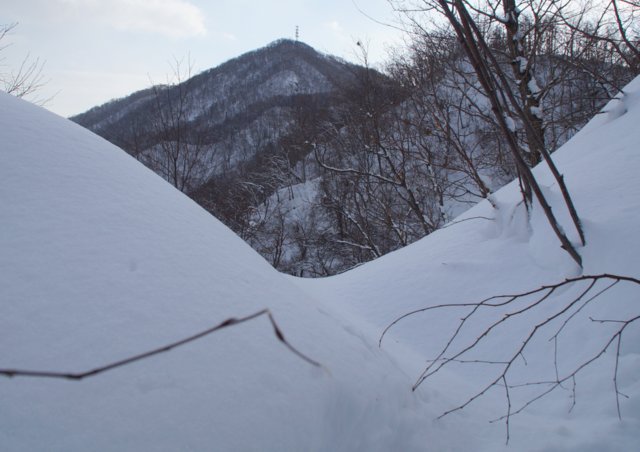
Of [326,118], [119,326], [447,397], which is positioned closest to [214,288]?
[119,326]

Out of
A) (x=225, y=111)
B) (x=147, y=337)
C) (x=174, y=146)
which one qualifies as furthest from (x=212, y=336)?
(x=225, y=111)

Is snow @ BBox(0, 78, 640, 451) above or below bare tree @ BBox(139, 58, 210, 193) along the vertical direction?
below

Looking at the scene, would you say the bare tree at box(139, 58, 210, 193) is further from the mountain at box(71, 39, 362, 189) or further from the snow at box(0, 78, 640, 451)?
the snow at box(0, 78, 640, 451)

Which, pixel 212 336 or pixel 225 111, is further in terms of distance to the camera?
pixel 225 111

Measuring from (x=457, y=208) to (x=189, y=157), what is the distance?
10.1m

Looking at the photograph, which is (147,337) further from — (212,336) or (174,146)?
(174,146)

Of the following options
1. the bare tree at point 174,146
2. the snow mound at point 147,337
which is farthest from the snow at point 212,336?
the bare tree at point 174,146

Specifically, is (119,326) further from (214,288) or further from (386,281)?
(386,281)

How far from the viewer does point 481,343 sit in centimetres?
195

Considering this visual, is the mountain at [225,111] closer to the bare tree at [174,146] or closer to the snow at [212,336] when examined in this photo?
the bare tree at [174,146]

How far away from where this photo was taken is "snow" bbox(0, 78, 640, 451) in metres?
0.90

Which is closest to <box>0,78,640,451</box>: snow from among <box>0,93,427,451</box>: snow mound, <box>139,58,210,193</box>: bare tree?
<box>0,93,427,451</box>: snow mound

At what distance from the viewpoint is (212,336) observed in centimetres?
113

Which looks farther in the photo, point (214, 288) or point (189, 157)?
point (189, 157)
